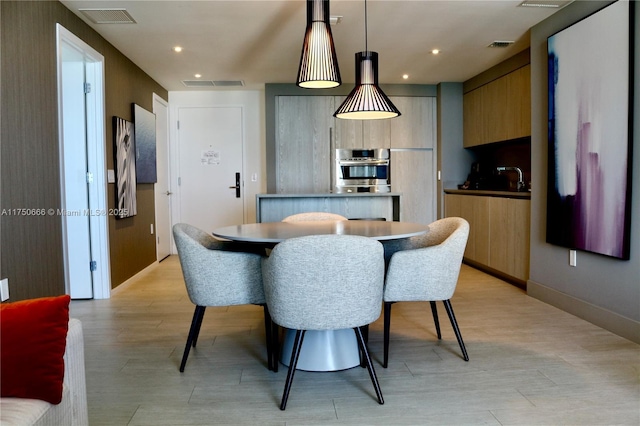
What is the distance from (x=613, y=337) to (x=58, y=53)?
408 centimetres

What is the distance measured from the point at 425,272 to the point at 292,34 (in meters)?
2.53

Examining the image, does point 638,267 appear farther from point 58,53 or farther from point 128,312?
point 58,53

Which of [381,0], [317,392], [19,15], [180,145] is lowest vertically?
[317,392]

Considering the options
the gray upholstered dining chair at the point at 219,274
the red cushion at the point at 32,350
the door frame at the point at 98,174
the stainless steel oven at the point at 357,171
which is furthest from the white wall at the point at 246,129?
the red cushion at the point at 32,350

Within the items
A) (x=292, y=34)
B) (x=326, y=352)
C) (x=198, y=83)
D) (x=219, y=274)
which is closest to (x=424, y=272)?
(x=326, y=352)

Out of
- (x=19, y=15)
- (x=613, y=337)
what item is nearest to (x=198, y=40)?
(x=19, y=15)

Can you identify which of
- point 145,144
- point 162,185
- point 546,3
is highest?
point 546,3

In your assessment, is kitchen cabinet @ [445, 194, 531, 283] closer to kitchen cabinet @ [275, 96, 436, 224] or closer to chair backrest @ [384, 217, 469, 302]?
kitchen cabinet @ [275, 96, 436, 224]

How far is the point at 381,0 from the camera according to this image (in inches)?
124

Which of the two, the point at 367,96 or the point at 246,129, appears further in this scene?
the point at 246,129

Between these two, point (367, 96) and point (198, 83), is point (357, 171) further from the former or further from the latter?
point (367, 96)

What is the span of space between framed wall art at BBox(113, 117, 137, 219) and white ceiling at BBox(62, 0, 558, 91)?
0.75 meters

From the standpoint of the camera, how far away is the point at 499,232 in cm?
448

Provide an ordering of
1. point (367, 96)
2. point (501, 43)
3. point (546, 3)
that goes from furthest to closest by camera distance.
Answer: point (501, 43) < point (546, 3) < point (367, 96)
